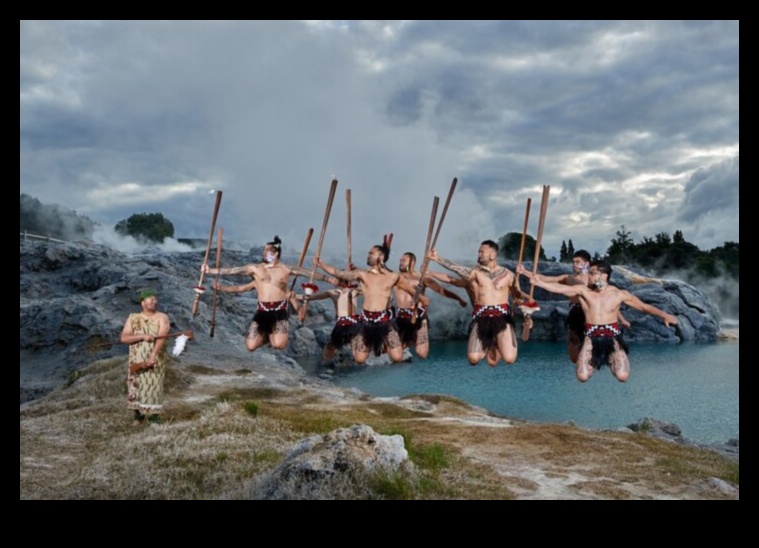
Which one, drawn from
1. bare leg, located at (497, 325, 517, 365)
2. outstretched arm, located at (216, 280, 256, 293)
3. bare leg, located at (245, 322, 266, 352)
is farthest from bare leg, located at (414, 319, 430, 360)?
outstretched arm, located at (216, 280, 256, 293)

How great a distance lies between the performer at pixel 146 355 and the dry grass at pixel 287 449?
788 mm

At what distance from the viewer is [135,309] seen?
40438 millimetres

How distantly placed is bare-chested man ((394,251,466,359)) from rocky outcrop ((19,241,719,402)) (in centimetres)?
572

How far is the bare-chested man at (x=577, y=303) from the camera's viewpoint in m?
8.44

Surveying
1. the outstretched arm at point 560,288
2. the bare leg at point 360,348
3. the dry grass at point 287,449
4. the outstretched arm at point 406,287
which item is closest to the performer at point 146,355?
→ the dry grass at point 287,449

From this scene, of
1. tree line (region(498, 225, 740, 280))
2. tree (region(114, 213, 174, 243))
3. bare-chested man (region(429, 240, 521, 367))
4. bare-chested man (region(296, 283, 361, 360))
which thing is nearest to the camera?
bare-chested man (region(429, 240, 521, 367))

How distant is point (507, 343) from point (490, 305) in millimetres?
450

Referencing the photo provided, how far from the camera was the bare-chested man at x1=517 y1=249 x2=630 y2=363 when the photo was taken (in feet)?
27.7

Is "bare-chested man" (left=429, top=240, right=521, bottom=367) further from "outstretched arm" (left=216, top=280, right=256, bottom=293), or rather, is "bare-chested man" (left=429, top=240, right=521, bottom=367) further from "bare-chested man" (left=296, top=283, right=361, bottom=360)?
"outstretched arm" (left=216, top=280, right=256, bottom=293)

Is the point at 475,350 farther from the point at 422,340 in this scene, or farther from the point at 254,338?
the point at 254,338

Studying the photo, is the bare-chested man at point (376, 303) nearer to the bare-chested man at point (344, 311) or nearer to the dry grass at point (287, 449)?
the bare-chested man at point (344, 311)

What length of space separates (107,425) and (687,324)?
2994cm
